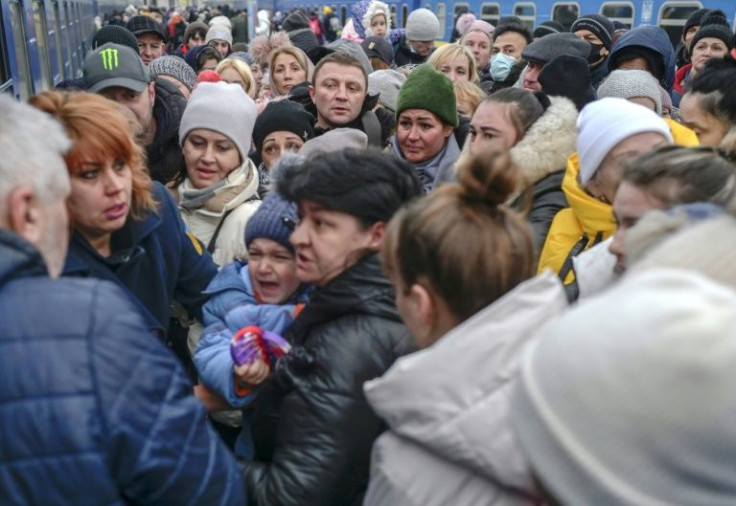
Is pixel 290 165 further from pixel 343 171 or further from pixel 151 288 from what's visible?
pixel 151 288

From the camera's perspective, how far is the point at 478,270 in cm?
137

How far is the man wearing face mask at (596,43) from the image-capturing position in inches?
231

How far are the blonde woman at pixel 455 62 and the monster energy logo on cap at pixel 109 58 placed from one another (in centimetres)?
280

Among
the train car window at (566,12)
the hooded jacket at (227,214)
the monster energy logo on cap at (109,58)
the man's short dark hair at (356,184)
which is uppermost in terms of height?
the man's short dark hair at (356,184)

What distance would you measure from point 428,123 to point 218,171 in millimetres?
1270

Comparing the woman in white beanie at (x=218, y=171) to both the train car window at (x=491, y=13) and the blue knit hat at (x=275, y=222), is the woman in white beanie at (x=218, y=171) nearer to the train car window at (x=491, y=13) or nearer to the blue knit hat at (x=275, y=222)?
the blue knit hat at (x=275, y=222)

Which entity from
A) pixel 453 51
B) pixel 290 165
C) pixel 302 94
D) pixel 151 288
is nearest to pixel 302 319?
pixel 290 165

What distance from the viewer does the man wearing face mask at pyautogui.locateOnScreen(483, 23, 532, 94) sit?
20.8 feet

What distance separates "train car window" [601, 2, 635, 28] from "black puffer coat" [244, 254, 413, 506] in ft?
38.9

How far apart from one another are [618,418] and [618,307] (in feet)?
0.43

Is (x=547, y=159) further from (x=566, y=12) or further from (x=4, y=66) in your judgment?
(x=566, y=12)

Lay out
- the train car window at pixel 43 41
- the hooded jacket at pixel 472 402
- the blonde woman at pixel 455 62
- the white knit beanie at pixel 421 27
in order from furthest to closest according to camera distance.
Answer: the white knit beanie at pixel 421 27
the train car window at pixel 43 41
the blonde woman at pixel 455 62
the hooded jacket at pixel 472 402

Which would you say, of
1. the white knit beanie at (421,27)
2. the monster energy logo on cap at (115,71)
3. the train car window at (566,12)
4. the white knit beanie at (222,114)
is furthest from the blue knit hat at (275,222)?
the train car window at (566,12)

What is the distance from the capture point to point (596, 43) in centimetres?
619
